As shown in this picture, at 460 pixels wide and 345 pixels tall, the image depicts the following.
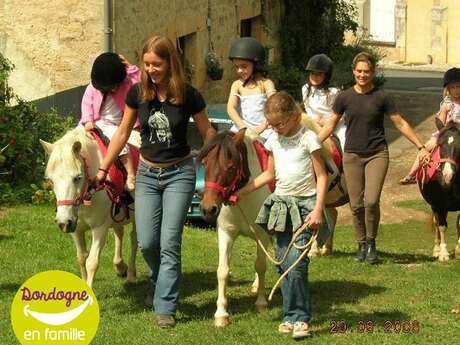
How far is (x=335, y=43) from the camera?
29688mm

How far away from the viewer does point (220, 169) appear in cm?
783

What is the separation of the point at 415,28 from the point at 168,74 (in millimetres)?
42528

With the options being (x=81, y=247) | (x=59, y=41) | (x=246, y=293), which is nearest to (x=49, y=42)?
(x=59, y=41)

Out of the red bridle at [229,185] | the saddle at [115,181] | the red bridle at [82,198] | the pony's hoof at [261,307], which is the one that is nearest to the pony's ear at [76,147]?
the red bridle at [82,198]

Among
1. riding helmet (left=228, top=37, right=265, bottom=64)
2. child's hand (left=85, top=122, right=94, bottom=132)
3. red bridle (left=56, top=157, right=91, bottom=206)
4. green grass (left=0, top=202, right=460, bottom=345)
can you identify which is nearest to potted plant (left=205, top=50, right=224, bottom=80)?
green grass (left=0, top=202, right=460, bottom=345)

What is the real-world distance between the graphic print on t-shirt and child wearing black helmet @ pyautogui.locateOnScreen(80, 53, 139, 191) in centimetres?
110

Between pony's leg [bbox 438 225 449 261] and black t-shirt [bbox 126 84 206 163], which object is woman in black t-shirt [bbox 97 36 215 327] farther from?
pony's leg [bbox 438 225 449 261]

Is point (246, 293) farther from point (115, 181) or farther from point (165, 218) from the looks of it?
point (165, 218)

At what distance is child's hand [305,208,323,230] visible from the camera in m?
7.54

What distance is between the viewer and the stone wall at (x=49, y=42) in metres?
17.2

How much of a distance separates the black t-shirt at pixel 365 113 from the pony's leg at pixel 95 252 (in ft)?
9.49

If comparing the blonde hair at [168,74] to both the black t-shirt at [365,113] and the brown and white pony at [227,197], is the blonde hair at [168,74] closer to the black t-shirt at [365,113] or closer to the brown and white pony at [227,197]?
the brown and white pony at [227,197]

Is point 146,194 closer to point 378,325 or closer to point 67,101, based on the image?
point 378,325

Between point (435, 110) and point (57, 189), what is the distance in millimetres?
20873
